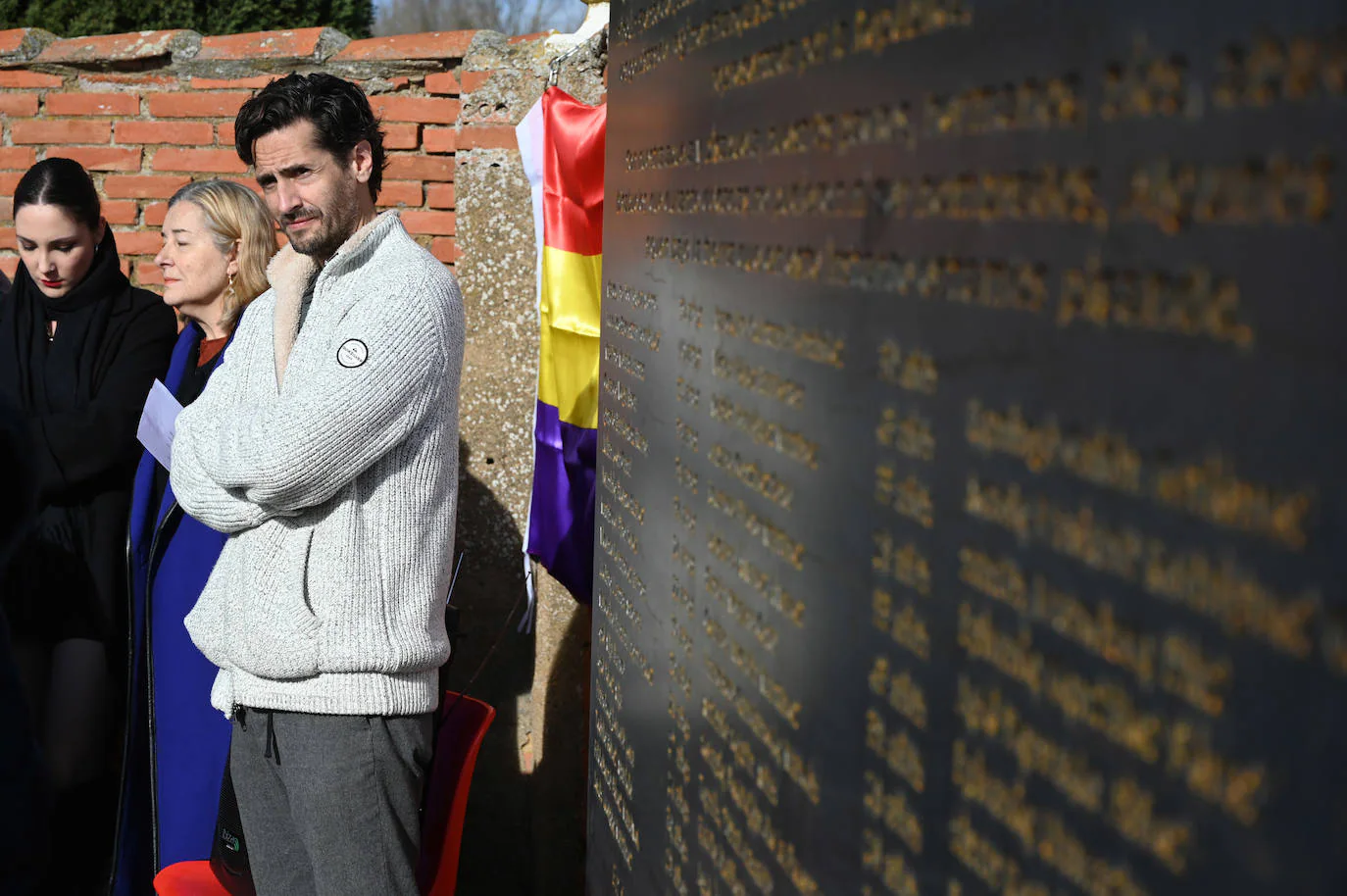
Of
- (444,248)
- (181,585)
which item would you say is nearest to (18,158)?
(444,248)

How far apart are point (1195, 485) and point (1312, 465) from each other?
0.04 metres

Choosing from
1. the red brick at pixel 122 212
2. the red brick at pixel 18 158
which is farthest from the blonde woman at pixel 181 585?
the red brick at pixel 18 158

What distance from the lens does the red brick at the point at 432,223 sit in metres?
3.25

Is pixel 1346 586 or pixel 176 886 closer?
pixel 1346 586

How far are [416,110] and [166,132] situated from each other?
2.75ft

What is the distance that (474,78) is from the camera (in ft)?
10.4

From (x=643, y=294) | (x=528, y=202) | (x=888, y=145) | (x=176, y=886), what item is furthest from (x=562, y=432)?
(x=888, y=145)

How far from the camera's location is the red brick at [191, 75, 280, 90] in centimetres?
342

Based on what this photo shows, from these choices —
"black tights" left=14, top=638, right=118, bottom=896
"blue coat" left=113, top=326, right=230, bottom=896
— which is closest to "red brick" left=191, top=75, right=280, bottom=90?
"blue coat" left=113, top=326, right=230, bottom=896

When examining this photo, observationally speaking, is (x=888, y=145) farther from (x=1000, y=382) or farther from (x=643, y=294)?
(x=643, y=294)

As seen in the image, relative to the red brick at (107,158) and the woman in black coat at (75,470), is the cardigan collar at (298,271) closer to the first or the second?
the woman in black coat at (75,470)

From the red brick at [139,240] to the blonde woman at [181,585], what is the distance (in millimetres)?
726

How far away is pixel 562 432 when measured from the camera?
8.95 feet

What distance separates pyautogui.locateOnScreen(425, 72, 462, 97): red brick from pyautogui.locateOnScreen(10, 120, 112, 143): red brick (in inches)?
42.4
